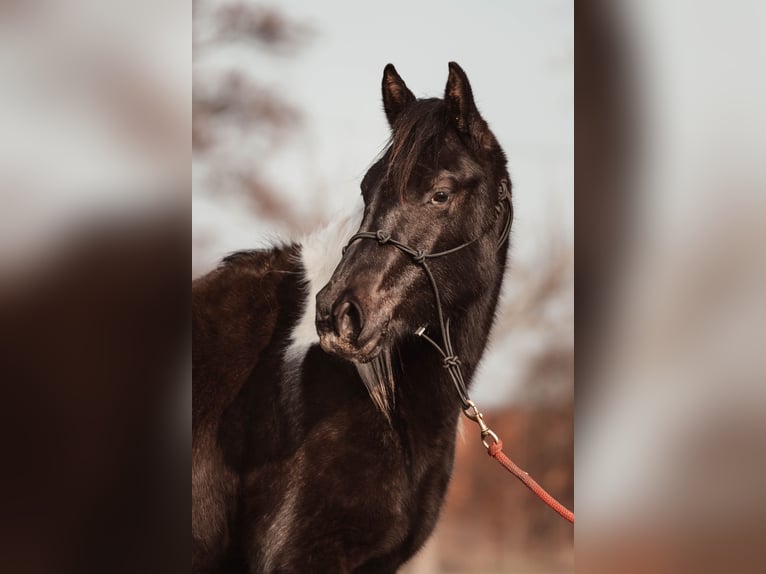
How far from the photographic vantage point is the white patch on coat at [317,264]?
1183 millimetres

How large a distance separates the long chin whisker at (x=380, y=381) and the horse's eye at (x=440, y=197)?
266 mm

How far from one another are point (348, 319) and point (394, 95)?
407mm

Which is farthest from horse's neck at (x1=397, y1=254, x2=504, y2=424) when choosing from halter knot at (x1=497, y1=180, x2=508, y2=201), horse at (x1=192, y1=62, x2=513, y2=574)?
halter knot at (x1=497, y1=180, x2=508, y2=201)

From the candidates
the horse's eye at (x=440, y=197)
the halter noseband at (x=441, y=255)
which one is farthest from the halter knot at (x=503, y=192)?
the horse's eye at (x=440, y=197)

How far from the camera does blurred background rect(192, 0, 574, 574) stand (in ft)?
4.05

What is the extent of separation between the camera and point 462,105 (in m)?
1.12

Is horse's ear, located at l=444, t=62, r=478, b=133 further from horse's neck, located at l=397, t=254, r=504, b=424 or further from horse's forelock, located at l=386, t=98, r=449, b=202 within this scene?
horse's neck, located at l=397, t=254, r=504, b=424

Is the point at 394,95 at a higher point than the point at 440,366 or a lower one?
higher

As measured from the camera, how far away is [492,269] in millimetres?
1188
